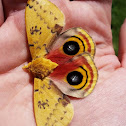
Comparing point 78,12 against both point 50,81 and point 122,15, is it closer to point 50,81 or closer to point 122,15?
point 50,81

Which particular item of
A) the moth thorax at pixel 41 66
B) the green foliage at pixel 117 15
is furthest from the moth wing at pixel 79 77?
the green foliage at pixel 117 15

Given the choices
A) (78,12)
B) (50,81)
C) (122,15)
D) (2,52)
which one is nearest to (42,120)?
(50,81)

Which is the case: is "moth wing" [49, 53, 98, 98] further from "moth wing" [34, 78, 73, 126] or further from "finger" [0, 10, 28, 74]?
"finger" [0, 10, 28, 74]

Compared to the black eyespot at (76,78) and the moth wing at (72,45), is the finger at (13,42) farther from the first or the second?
the black eyespot at (76,78)

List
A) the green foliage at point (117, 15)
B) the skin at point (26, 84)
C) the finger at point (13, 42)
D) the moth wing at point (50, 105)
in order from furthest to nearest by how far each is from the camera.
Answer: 1. the green foliage at point (117, 15)
2. the finger at point (13, 42)
3. the skin at point (26, 84)
4. the moth wing at point (50, 105)

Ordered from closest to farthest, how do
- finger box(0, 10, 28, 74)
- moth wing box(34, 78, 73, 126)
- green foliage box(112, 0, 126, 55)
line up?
moth wing box(34, 78, 73, 126)
finger box(0, 10, 28, 74)
green foliage box(112, 0, 126, 55)

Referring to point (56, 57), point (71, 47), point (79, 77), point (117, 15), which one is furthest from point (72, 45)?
point (117, 15)

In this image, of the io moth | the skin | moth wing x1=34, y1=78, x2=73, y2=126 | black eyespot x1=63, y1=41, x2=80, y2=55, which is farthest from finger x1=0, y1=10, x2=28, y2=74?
black eyespot x1=63, y1=41, x2=80, y2=55
